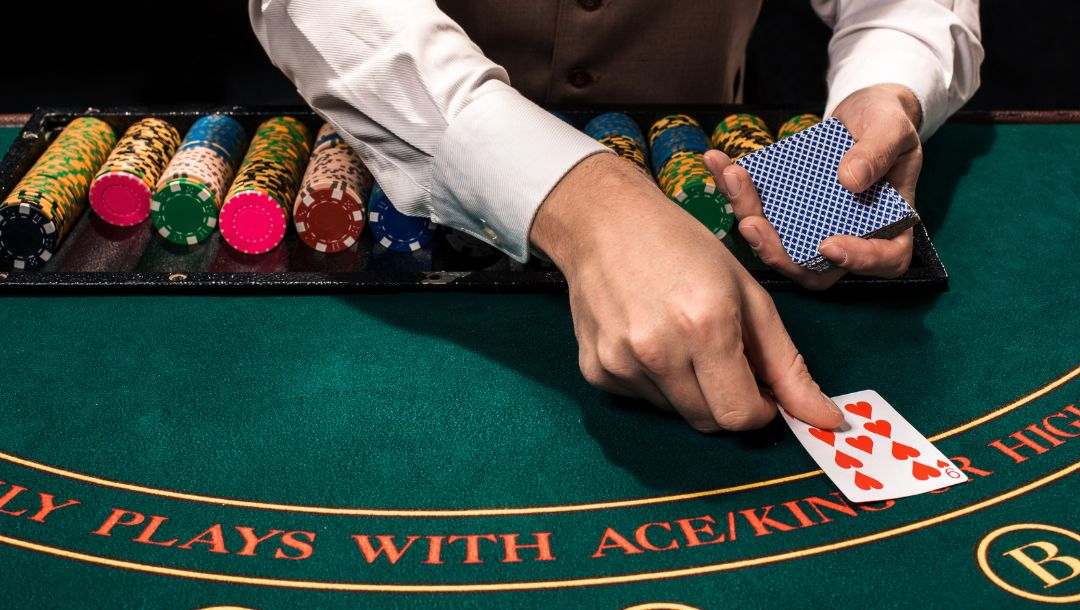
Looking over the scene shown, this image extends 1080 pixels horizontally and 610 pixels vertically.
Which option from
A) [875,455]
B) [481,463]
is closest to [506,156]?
[481,463]

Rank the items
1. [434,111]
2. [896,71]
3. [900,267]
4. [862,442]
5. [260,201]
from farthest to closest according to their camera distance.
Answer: [896,71] < [260,201] < [900,267] < [434,111] < [862,442]

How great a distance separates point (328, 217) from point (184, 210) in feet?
0.83

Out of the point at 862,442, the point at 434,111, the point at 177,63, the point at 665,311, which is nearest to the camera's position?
the point at 665,311

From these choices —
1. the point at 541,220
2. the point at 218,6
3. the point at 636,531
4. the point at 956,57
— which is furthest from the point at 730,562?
the point at 218,6

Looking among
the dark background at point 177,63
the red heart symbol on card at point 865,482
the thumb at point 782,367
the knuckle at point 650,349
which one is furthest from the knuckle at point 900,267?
the dark background at point 177,63

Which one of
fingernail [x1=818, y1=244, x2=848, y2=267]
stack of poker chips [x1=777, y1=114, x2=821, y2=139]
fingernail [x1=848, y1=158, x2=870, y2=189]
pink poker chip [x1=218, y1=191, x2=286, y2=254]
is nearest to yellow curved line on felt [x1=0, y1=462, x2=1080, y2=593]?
fingernail [x1=818, y1=244, x2=848, y2=267]

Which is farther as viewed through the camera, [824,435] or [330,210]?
[330,210]

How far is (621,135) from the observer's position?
204cm

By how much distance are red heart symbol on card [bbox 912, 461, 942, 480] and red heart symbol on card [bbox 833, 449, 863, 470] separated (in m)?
0.07

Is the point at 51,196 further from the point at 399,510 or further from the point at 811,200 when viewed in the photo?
the point at 811,200

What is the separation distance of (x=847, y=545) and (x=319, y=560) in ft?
2.09

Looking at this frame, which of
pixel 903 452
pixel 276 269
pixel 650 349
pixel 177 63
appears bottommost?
pixel 177 63

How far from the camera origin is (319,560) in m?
1.25

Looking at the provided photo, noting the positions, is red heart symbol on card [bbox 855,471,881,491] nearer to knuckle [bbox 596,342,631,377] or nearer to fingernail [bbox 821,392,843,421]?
fingernail [bbox 821,392,843,421]
